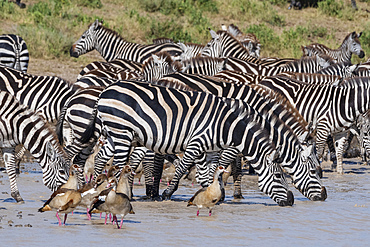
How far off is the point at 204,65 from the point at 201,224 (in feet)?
22.2

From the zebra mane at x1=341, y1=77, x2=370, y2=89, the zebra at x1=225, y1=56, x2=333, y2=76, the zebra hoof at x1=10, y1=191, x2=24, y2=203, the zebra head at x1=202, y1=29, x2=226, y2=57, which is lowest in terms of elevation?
the zebra hoof at x1=10, y1=191, x2=24, y2=203

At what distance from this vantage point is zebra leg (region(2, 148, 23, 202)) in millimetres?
8734

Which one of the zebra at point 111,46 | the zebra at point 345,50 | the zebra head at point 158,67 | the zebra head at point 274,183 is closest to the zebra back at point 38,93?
the zebra head at point 158,67

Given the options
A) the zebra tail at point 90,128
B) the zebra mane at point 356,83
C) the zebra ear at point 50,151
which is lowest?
the zebra ear at point 50,151

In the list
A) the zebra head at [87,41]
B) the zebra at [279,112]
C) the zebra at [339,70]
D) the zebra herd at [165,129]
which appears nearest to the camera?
the zebra herd at [165,129]

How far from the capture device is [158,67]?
1294 centimetres

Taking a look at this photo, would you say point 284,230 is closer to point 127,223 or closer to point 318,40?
point 127,223

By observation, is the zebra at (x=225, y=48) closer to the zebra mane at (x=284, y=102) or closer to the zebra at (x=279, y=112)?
the zebra at (x=279, y=112)

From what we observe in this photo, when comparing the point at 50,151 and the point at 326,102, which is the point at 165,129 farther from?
the point at 326,102

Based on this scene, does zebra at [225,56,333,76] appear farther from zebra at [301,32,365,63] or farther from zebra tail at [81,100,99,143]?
zebra tail at [81,100,99,143]

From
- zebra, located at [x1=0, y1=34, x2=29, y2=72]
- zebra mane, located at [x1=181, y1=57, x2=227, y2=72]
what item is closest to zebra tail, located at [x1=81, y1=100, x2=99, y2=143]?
zebra mane, located at [x1=181, y1=57, x2=227, y2=72]

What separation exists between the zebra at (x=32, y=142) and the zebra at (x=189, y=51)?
27.0 feet

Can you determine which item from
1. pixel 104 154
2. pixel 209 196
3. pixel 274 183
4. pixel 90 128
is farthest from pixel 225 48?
pixel 209 196

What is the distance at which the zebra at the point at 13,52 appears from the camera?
52.8 ft
